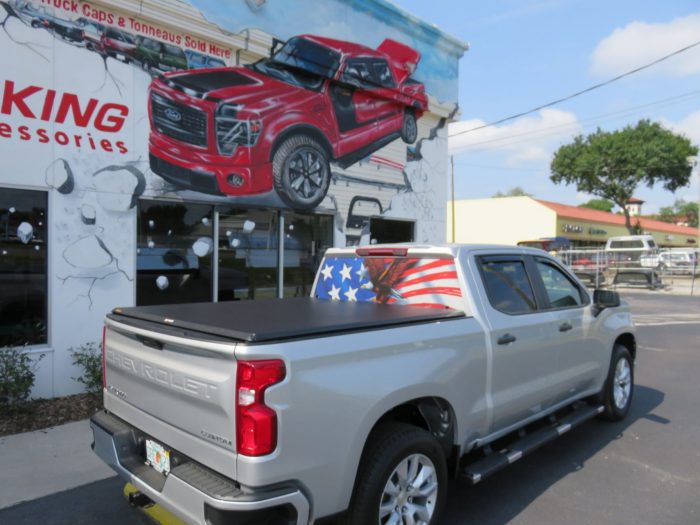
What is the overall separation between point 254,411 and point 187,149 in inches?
219

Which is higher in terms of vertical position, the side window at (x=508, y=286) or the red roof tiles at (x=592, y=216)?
the red roof tiles at (x=592, y=216)

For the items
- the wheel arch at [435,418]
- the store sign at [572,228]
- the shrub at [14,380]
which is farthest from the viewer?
the store sign at [572,228]

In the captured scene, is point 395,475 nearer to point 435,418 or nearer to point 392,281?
point 435,418

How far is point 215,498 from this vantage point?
7.30 feet

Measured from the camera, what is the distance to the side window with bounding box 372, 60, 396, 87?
9.48m

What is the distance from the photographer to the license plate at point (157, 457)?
8.77 ft

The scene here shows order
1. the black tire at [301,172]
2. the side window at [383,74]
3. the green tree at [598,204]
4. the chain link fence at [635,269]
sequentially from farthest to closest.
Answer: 1. the green tree at [598,204]
2. the chain link fence at [635,269]
3. the side window at [383,74]
4. the black tire at [301,172]

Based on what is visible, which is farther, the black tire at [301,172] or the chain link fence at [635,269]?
the chain link fence at [635,269]

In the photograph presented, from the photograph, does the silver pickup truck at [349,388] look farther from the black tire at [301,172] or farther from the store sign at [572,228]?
the store sign at [572,228]

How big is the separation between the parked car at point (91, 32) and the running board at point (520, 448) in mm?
6186

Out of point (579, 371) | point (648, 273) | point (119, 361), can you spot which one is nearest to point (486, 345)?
point (579, 371)

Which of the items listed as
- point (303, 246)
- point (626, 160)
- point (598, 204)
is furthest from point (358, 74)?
point (598, 204)

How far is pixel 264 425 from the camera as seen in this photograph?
7.28 feet

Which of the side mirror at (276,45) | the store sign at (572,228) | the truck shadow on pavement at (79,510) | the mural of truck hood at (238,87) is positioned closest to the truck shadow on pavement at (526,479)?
the truck shadow on pavement at (79,510)
